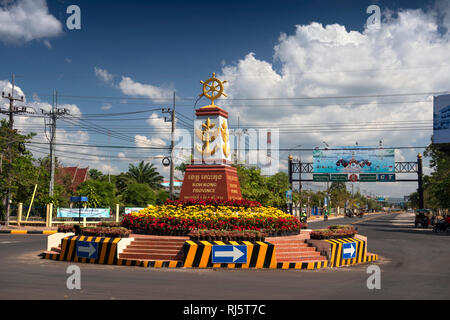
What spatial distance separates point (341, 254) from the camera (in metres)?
15.3

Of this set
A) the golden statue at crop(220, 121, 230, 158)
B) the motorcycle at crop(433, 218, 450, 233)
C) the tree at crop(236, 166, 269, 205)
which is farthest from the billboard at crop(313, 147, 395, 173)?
the golden statue at crop(220, 121, 230, 158)

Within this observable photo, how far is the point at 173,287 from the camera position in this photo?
10.2m

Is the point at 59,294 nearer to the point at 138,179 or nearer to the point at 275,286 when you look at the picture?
the point at 275,286

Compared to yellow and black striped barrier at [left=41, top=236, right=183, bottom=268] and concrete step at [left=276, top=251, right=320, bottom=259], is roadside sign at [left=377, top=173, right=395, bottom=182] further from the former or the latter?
yellow and black striped barrier at [left=41, top=236, right=183, bottom=268]

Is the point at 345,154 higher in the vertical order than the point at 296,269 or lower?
higher

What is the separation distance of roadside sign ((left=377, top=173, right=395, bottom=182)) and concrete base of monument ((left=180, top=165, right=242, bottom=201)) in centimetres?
3759

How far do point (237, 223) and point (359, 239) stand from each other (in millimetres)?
4765

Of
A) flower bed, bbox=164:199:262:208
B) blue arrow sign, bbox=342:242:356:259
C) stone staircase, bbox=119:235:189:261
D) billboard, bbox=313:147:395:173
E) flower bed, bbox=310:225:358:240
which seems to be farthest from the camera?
billboard, bbox=313:147:395:173

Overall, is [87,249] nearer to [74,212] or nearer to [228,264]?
[228,264]

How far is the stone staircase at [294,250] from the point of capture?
14.7 m

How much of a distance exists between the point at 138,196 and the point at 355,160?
2632cm

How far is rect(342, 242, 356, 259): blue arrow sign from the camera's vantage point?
15.4 metres

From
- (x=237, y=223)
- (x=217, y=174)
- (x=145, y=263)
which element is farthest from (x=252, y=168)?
(x=145, y=263)

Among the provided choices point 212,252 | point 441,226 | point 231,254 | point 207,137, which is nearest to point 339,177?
point 441,226
